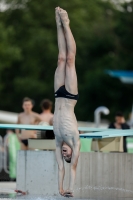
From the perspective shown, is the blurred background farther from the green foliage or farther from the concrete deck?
the concrete deck

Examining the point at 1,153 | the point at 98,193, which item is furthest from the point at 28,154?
the point at 1,153

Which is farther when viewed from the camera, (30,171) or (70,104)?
(30,171)

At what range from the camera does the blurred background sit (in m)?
73.6

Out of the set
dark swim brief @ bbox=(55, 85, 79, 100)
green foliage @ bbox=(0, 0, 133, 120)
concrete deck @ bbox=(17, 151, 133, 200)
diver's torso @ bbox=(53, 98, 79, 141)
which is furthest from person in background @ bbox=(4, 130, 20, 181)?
green foliage @ bbox=(0, 0, 133, 120)

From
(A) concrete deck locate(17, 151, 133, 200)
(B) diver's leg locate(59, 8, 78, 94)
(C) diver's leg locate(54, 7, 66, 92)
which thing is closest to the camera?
(B) diver's leg locate(59, 8, 78, 94)

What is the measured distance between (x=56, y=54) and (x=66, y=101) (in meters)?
65.3

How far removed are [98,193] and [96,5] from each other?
74.3 m

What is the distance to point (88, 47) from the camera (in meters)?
80.4

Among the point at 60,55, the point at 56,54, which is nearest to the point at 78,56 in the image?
the point at 56,54

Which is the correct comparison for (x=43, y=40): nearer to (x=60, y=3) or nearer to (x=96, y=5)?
(x=60, y=3)

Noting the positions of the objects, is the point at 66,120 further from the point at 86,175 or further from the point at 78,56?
the point at 78,56

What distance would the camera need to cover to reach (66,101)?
14750mm

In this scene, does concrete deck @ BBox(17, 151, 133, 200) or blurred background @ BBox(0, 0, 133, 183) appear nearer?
concrete deck @ BBox(17, 151, 133, 200)

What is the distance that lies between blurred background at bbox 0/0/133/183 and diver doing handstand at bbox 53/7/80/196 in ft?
183
